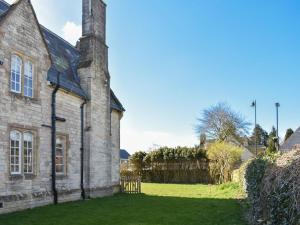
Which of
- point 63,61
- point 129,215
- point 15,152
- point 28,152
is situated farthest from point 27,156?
point 63,61

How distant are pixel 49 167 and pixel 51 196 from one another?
4.26 feet

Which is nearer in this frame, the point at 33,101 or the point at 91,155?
the point at 33,101

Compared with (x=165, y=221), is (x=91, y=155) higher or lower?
higher

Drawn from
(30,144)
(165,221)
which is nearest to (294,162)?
(165,221)

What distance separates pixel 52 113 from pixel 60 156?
2.23m

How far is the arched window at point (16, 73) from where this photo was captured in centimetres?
1512

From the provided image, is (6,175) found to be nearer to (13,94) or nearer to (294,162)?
(13,94)

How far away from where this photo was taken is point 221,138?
56188mm

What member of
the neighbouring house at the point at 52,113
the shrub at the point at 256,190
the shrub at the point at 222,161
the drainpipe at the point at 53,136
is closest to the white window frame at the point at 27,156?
the neighbouring house at the point at 52,113

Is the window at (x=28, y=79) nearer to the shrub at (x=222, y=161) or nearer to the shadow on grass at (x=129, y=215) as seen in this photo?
the shadow on grass at (x=129, y=215)

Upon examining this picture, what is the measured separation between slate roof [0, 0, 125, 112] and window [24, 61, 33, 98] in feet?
3.65

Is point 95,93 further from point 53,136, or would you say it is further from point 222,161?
point 222,161

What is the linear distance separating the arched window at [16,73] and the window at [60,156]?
368 cm

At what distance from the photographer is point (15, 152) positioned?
1507cm
